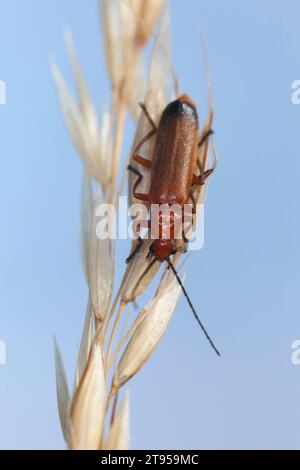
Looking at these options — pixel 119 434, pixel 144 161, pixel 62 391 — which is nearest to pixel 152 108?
pixel 144 161

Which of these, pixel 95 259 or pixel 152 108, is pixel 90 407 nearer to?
pixel 95 259

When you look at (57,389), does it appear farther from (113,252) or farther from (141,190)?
→ (141,190)

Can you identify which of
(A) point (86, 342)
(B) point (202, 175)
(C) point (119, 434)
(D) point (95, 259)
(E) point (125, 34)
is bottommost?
(C) point (119, 434)

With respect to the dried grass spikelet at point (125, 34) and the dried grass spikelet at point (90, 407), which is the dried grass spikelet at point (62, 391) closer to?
the dried grass spikelet at point (90, 407)

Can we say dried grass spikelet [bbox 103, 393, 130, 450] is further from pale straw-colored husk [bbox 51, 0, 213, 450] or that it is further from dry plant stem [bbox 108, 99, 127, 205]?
dry plant stem [bbox 108, 99, 127, 205]

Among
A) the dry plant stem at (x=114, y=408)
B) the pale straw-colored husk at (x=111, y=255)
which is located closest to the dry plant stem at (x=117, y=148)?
the pale straw-colored husk at (x=111, y=255)
